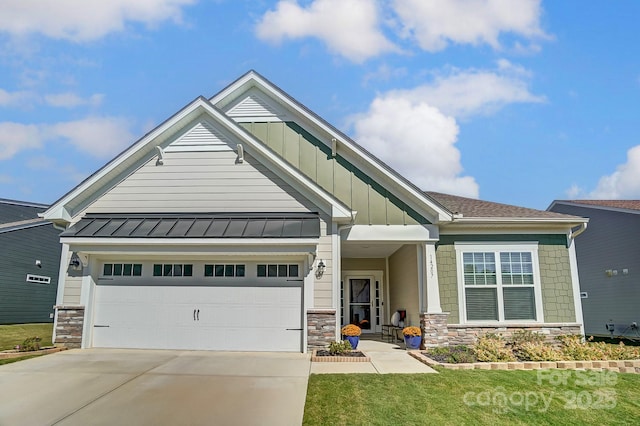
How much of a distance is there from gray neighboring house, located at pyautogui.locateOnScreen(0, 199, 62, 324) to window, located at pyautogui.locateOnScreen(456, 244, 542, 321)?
1835 cm

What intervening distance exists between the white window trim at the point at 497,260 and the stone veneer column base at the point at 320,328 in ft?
12.3

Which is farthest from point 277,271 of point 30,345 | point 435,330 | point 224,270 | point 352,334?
point 30,345

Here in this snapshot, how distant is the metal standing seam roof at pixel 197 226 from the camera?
9742 mm

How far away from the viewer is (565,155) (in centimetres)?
1583

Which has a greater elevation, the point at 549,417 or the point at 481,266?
the point at 481,266

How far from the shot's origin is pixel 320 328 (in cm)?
990

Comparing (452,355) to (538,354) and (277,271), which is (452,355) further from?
(277,271)

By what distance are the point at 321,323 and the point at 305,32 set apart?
7.65 meters

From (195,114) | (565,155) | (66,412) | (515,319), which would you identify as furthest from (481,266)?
(66,412)

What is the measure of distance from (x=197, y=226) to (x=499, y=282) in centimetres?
822

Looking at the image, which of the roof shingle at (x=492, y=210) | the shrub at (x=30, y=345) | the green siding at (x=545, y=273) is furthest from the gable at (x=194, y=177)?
the roof shingle at (x=492, y=210)

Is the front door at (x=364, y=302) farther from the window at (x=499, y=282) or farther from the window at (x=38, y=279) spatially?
the window at (x=38, y=279)

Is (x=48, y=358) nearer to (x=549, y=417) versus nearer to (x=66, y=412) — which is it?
(x=66, y=412)

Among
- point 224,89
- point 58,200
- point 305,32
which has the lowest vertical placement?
point 58,200
